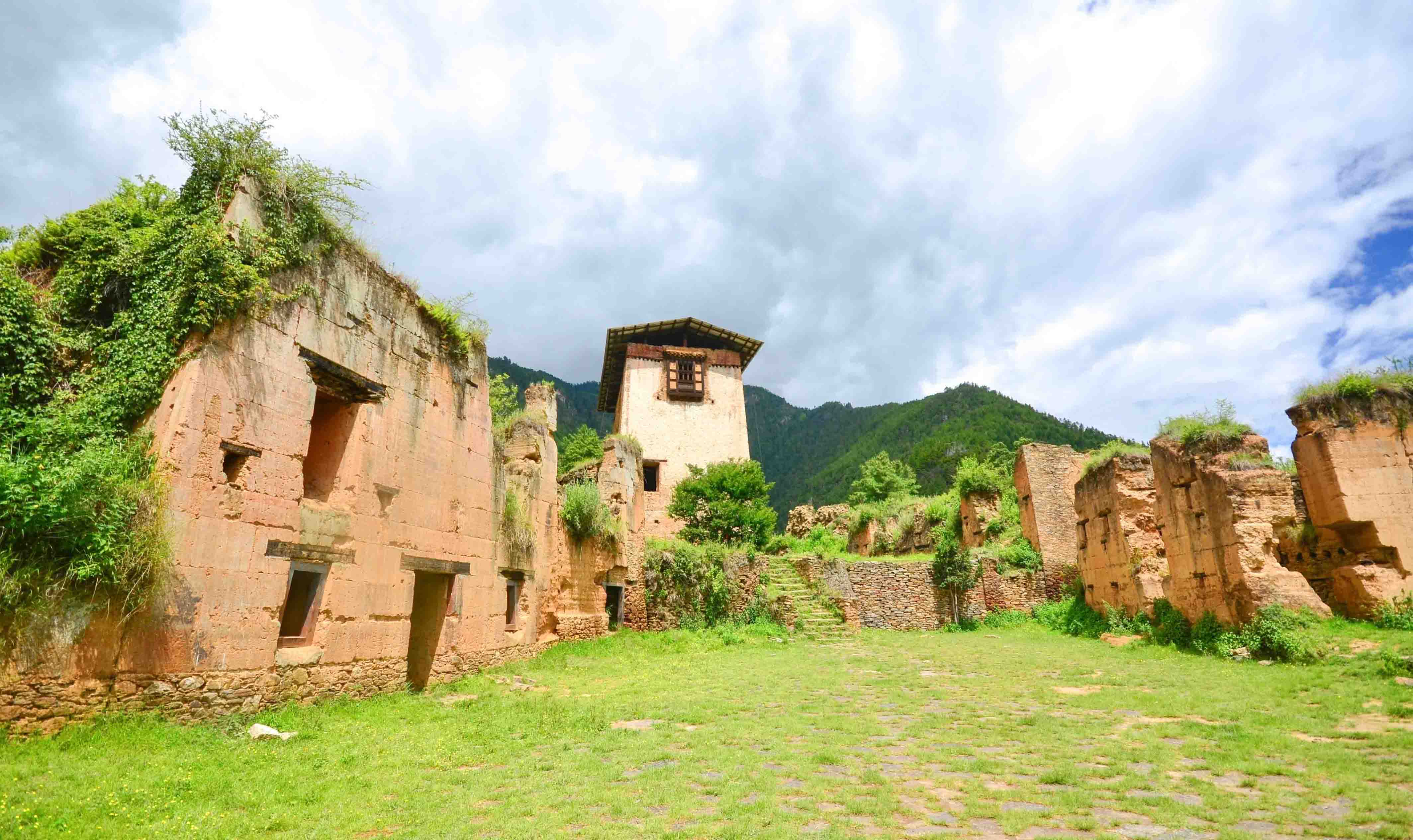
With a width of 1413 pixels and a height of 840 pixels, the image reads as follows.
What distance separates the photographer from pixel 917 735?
24.2 feet

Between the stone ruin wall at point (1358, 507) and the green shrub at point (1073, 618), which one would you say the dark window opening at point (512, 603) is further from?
the stone ruin wall at point (1358, 507)

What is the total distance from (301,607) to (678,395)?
24.6 m

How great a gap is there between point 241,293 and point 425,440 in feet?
11.7

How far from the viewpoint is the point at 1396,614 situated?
35.6 ft

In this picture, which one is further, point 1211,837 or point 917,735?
point 917,735

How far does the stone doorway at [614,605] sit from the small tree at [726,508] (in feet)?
25.2

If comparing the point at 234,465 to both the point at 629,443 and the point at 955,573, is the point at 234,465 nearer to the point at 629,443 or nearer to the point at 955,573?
the point at 629,443

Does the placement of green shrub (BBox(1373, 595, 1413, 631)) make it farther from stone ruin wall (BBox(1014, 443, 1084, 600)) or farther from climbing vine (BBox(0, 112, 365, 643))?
climbing vine (BBox(0, 112, 365, 643))

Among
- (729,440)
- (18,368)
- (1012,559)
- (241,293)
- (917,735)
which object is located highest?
(729,440)

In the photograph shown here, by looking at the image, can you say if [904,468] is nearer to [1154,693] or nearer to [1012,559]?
[1012,559]

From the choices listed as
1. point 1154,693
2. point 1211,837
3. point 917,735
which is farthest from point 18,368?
point 1154,693

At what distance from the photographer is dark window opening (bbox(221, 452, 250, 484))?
792 centimetres

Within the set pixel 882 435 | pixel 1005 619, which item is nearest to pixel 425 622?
pixel 1005 619

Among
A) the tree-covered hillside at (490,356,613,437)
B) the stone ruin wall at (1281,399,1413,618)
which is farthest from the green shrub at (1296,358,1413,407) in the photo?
the tree-covered hillside at (490,356,613,437)
